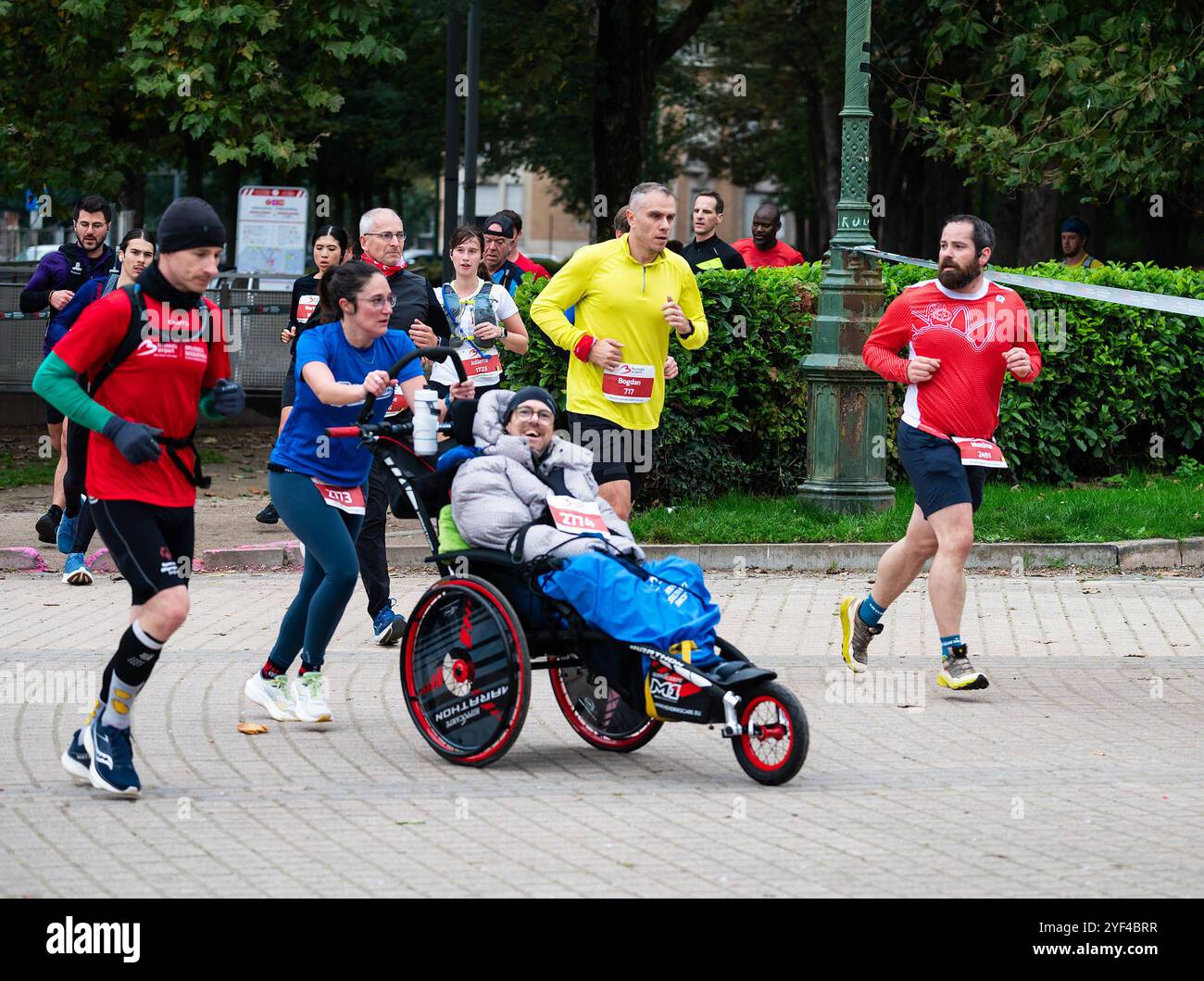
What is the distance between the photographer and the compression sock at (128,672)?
6.38 metres

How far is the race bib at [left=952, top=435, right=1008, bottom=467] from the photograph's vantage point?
8375mm

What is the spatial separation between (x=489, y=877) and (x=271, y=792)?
4.32 feet

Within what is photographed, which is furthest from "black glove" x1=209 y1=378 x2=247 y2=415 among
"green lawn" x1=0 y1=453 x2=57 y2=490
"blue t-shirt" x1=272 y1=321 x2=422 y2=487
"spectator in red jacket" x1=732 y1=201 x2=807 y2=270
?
"green lawn" x1=0 y1=453 x2=57 y2=490

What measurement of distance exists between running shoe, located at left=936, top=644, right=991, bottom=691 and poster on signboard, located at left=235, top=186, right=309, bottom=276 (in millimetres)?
15878

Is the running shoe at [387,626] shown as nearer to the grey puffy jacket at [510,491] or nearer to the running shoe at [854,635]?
the running shoe at [854,635]

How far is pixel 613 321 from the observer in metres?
9.10

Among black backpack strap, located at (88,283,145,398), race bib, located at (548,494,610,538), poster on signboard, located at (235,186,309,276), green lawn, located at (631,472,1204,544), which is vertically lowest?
green lawn, located at (631,472,1204,544)

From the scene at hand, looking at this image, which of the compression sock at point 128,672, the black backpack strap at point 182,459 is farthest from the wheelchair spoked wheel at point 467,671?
the compression sock at point 128,672

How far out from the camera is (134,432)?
610cm

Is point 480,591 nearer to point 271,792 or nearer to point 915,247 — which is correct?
point 271,792

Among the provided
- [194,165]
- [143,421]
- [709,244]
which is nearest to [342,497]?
[143,421]

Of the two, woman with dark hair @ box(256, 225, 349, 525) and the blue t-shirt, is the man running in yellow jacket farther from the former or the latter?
woman with dark hair @ box(256, 225, 349, 525)

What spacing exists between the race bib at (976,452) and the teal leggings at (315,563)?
261 cm
